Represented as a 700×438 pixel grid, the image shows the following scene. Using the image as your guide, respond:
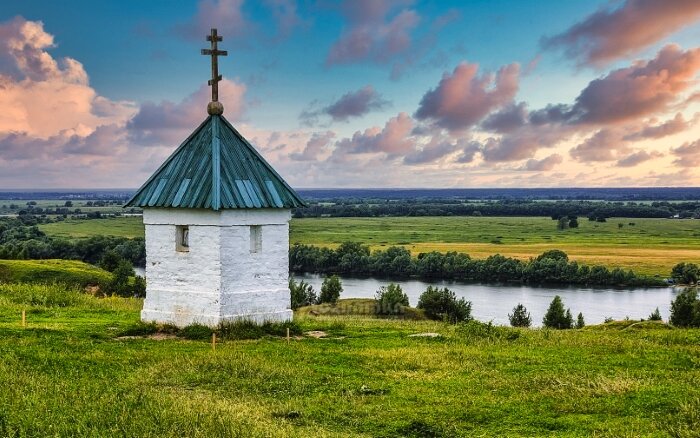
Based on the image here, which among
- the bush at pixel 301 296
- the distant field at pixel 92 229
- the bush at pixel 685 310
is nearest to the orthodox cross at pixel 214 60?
the bush at pixel 685 310

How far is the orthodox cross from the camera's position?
742 inches

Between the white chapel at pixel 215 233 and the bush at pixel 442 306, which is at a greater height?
the white chapel at pixel 215 233

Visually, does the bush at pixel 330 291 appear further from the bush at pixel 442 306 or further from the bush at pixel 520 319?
the bush at pixel 520 319

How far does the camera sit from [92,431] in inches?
353

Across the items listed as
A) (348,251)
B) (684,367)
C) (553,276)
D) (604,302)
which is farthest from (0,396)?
(348,251)

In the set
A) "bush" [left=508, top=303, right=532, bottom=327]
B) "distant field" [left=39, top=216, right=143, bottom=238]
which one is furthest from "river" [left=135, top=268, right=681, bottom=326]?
"distant field" [left=39, top=216, right=143, bottom=238]

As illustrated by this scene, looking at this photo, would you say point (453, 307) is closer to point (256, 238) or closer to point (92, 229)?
point (256, 238)

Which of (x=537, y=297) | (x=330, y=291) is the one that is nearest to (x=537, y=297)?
(x=537, y=297)

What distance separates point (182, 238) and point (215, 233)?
4.71ft

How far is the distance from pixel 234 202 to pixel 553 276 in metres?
79.1

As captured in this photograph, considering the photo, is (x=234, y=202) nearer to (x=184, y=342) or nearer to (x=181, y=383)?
(x=184, y=342)

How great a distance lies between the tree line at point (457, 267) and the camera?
88.9m

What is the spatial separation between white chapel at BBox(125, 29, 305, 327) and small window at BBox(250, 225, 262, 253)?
1.0 inches

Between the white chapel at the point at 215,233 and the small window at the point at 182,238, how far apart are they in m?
0.03
